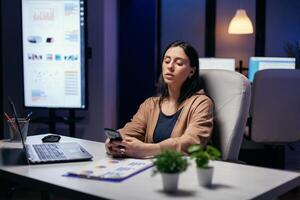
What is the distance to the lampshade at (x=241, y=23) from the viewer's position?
5.04 m

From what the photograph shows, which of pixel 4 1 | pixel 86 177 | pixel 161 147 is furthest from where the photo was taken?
pixel 4 1

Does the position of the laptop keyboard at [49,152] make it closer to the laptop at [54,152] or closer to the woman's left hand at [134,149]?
the laptop at [54,152]

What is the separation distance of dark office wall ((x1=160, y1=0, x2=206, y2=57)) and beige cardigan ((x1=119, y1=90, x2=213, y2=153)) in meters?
3.44

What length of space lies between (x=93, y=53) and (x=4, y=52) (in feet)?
2.67

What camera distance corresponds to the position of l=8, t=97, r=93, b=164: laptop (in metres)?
1.68

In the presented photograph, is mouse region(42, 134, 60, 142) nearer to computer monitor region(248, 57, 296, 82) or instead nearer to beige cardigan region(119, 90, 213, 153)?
beige cardigan region(119, 90, 213, 153)

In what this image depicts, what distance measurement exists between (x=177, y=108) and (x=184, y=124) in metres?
0.13

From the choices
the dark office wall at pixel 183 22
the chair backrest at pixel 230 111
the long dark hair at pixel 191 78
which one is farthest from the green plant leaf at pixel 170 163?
the dark office wall at pixel 183 22

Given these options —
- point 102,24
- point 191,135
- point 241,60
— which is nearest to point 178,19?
point 241,60

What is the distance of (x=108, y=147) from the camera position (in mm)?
1795

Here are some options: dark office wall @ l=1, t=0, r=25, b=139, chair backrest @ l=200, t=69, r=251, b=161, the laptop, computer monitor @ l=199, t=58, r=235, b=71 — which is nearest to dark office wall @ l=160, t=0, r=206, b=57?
computer monitor @ l=199, t=58, r=235, b=71

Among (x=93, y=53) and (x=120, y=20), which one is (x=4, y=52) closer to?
(x=93, y=53)

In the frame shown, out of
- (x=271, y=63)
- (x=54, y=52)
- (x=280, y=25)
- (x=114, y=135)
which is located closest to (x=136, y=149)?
(x=114, y=135)

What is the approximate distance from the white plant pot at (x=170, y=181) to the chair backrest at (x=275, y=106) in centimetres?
252
